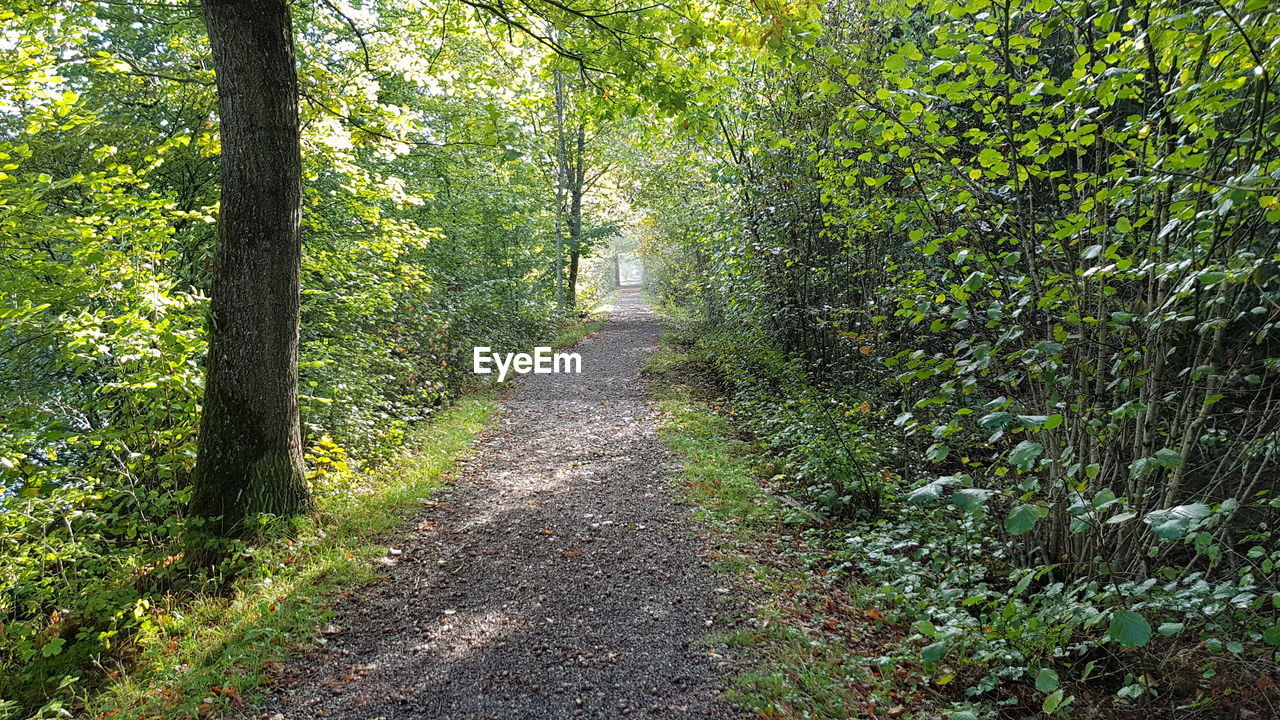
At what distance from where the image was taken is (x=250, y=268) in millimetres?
4828

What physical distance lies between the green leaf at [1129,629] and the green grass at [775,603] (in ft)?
4.74

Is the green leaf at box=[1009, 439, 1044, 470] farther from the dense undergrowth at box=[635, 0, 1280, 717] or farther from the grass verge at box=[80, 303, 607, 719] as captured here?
the grass verge at box=[80, 303, 607, 719]

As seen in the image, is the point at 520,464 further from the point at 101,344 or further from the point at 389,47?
the point at 389,47

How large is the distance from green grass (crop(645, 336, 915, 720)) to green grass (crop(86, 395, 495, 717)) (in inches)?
113

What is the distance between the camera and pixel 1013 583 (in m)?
4.18

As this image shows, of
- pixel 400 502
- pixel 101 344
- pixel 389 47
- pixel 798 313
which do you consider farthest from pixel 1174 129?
pixel 389 47

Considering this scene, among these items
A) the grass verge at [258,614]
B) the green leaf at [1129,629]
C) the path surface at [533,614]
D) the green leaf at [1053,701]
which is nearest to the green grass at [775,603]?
the path surface at [533,614]

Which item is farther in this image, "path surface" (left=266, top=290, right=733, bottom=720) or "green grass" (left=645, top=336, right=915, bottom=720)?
"path surface" (left=266, top=290, right=733, bottom=720)

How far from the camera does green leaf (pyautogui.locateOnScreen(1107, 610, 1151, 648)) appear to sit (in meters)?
2.09

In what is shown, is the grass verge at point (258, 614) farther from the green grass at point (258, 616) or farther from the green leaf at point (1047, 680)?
the green leaf at point (1047, 680)

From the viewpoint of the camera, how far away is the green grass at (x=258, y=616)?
3.47m

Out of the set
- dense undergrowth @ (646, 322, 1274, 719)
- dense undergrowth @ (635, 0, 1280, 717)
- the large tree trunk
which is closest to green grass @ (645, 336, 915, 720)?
A: dense undergrowth @ (646, 322, 1274, 719)

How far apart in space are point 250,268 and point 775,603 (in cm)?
474

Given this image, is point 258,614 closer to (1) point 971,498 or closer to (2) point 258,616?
(2) point 258,616
